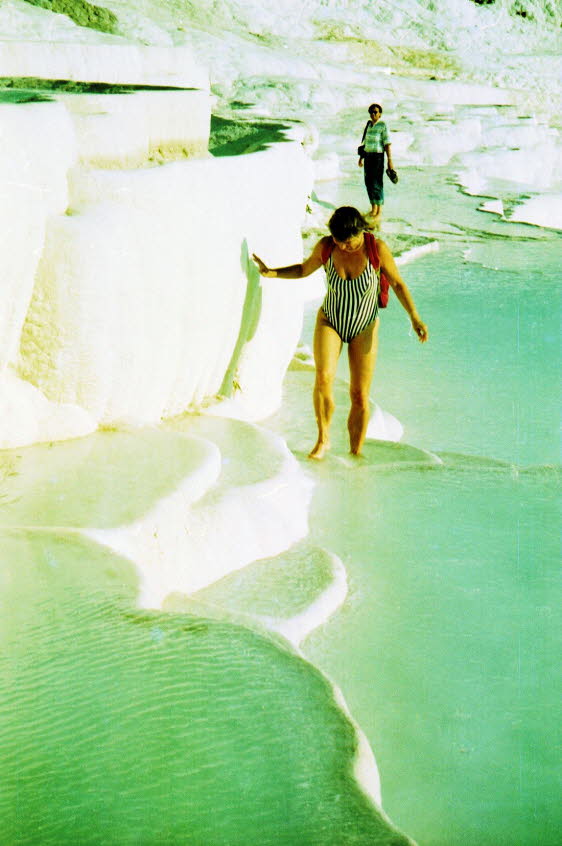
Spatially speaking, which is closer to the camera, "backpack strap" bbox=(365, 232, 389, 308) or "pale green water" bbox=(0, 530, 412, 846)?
"pale green water" bbox=(0, 530, 412, 846)

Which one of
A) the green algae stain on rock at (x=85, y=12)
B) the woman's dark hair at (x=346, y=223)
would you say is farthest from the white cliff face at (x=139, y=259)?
the green algae stain on rock at (x=85, y=12)

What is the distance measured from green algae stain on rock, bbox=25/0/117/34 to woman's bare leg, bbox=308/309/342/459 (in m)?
14.5

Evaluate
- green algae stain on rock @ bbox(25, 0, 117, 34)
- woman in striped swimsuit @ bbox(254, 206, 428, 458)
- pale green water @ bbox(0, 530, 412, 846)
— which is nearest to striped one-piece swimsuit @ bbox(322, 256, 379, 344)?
woman in striped swimsuit @ bbox(254, 206, 428, 458)

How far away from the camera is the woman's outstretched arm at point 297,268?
147 inches

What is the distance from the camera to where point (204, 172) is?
3621 millimetres

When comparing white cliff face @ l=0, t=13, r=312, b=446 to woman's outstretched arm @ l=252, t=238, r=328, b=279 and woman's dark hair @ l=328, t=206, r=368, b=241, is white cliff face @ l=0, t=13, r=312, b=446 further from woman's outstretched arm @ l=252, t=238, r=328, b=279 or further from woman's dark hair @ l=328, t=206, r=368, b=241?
woman's dark hair @ l=328, t=206, r=368, b=241

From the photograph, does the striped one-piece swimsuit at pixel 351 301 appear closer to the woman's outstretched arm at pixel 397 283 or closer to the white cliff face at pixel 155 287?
the woman's outstretched arm at pixel 397 283

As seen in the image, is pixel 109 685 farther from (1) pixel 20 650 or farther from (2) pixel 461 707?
(2) pixel 461 707

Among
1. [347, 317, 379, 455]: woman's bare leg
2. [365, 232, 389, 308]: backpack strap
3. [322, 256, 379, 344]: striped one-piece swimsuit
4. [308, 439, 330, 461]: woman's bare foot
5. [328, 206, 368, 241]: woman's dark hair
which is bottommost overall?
[308, 439, 330, 461]: woman's bare foot

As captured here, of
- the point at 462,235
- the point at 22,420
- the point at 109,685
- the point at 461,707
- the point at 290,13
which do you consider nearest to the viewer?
the point at 109,685

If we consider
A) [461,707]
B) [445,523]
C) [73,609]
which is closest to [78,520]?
[73,609]

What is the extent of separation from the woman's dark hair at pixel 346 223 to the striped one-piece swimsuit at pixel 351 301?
19 cm

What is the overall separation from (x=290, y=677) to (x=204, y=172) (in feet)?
6.45

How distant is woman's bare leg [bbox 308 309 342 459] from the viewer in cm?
384
